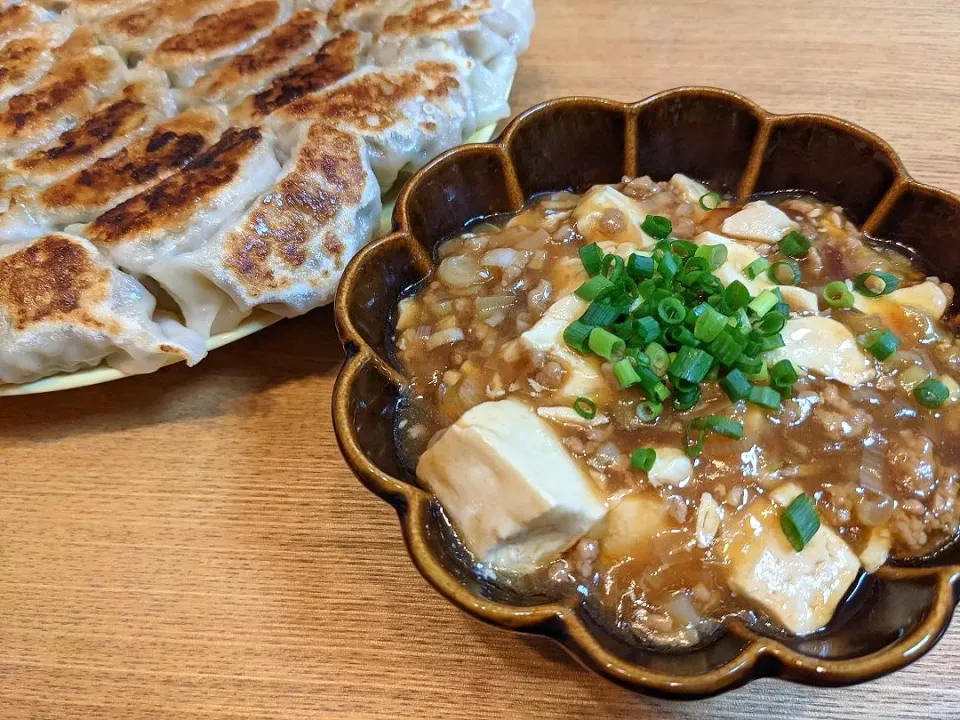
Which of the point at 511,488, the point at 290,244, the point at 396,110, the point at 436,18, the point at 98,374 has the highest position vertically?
the point at 436,18

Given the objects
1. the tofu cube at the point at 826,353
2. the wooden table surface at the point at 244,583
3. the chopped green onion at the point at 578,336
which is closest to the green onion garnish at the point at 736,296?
the tofu cube at the point at 826,353

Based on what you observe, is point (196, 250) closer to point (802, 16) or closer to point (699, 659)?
point (699, 659)

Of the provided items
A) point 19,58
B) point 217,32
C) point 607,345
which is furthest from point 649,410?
point 19,58

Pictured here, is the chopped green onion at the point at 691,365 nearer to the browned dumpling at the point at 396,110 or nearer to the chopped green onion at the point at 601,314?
the chopped green onion at the point at 601,314

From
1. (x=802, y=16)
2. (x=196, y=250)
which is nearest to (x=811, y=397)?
(x=196, y=250)

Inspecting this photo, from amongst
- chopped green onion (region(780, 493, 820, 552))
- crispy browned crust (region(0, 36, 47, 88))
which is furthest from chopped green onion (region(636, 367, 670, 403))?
crispy browned crust (region(0, 36, 47, 88))

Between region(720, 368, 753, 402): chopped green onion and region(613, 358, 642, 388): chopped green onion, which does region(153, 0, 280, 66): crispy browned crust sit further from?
region(720, 368, 753, 402): chopped green onion

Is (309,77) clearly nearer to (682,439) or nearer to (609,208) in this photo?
(609,208)
